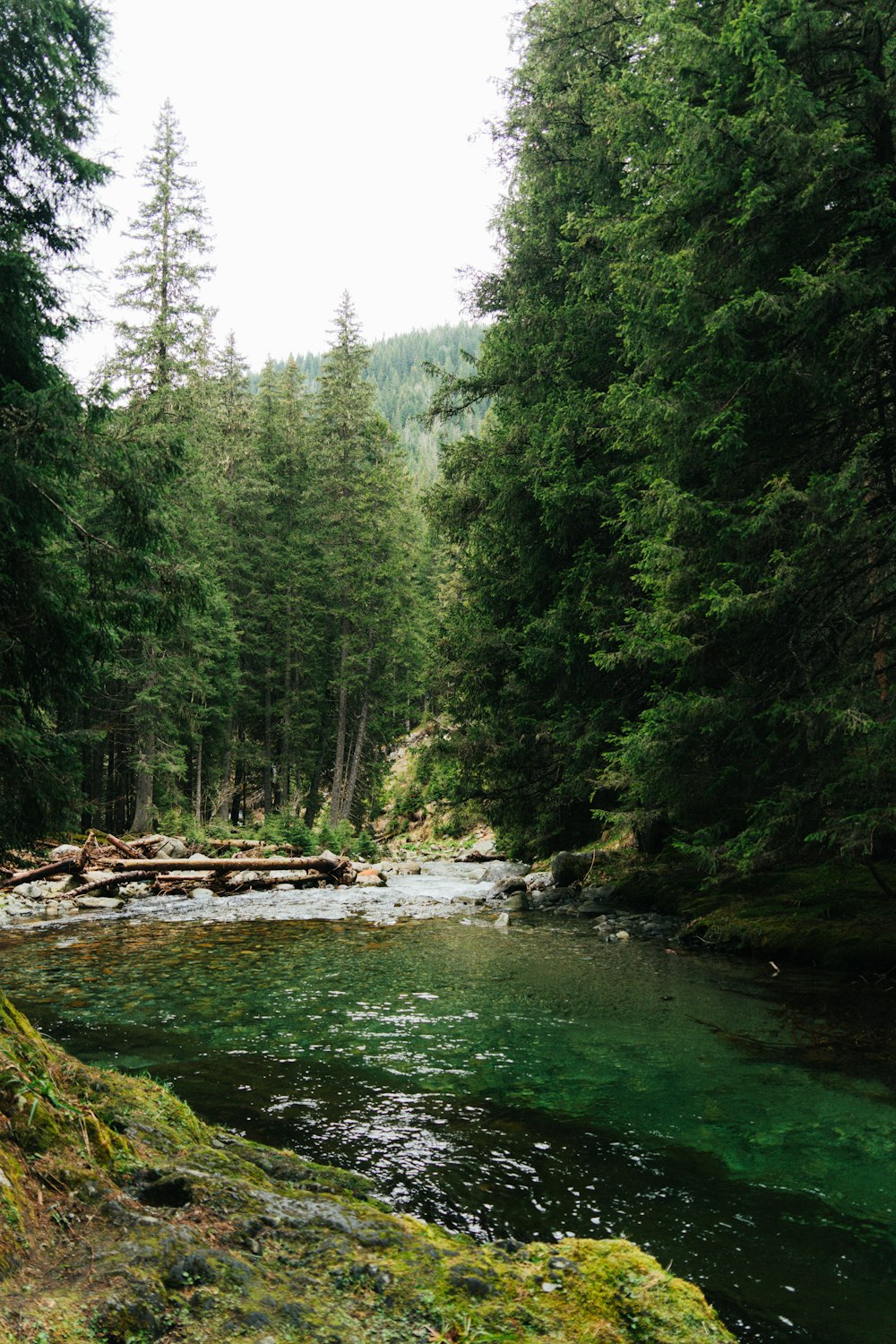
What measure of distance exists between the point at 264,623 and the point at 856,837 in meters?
31.8

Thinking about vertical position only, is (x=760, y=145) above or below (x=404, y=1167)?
above

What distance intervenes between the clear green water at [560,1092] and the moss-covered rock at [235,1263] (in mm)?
859

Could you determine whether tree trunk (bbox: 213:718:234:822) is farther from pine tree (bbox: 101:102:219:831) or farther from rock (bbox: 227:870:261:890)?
rock (bbox: 227:870:261:890)

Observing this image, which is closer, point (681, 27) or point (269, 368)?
point (681, 27)

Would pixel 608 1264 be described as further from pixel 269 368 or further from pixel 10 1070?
pixel 269 368

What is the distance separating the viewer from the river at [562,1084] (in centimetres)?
353

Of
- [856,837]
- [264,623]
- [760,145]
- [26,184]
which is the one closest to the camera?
[856,837]

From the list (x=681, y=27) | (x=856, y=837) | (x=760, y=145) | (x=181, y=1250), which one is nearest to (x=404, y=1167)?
(x=181, y=1250)

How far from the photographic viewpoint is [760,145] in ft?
25.6

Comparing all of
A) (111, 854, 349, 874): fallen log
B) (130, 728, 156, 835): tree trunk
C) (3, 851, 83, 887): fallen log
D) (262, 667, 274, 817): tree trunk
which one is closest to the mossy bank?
(111, 854, 349, 874): fallen log

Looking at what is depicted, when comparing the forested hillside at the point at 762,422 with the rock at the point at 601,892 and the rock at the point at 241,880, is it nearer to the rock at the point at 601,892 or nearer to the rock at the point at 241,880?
the rock at the point at 601,892

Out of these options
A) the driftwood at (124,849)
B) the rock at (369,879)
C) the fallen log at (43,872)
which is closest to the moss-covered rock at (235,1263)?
the fallen log at (43,872)

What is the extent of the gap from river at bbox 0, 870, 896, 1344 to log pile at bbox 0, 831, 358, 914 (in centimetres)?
521

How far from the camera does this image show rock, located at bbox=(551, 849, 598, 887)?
15.5 m
